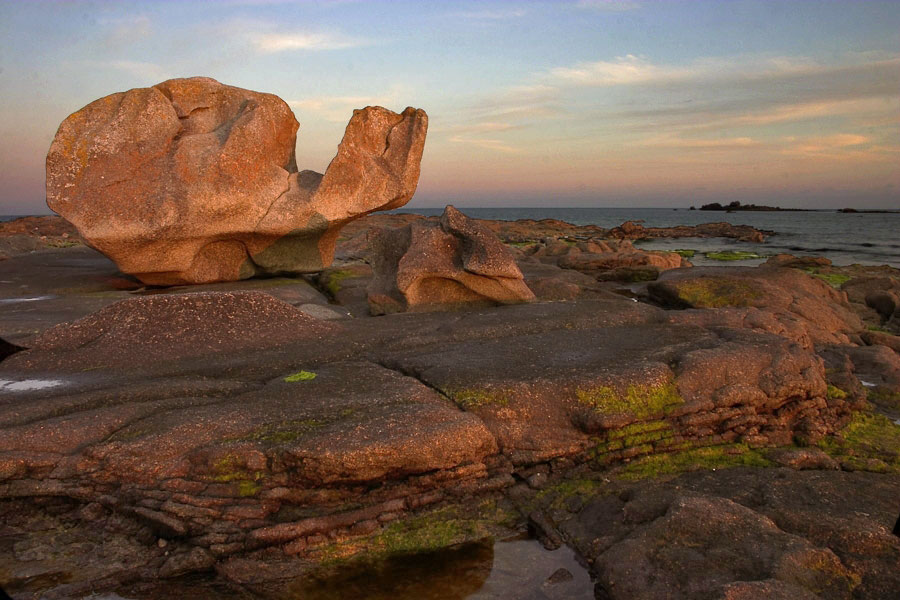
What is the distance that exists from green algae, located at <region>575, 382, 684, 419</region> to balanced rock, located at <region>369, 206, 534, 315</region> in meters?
4.95

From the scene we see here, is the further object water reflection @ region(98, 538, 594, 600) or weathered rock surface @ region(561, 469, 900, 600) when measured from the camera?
water reflection @ region(98, 538, 594, 600)

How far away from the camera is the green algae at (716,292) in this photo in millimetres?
13305

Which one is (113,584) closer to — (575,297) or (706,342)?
(706,342)

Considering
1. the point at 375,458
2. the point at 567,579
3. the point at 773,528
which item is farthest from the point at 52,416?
the point at 773,528

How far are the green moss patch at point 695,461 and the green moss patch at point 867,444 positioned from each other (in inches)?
38.2

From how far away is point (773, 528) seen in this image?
→ 184 inches

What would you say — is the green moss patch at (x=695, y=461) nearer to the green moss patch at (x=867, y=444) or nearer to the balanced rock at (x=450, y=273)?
the green moss patch at (x=867, y=444)

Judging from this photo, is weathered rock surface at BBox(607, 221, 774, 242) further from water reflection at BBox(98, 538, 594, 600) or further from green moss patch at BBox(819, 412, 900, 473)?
water reflection at BBox(98, 538, 594, 600)

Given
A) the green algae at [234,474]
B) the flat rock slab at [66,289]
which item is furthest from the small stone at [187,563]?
the flat rock slab at [66,289]

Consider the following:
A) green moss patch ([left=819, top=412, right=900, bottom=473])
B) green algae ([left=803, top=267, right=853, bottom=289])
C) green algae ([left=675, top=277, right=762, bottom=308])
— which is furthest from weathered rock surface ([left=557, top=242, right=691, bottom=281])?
green moss patch ([left=819, top=412, right=900, bottom=473])

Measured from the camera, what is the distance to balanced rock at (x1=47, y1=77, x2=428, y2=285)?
1233 centimetres

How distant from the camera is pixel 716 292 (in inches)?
538

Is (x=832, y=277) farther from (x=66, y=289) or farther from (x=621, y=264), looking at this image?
(x=66, y=289)

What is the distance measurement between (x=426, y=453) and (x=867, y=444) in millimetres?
5011
